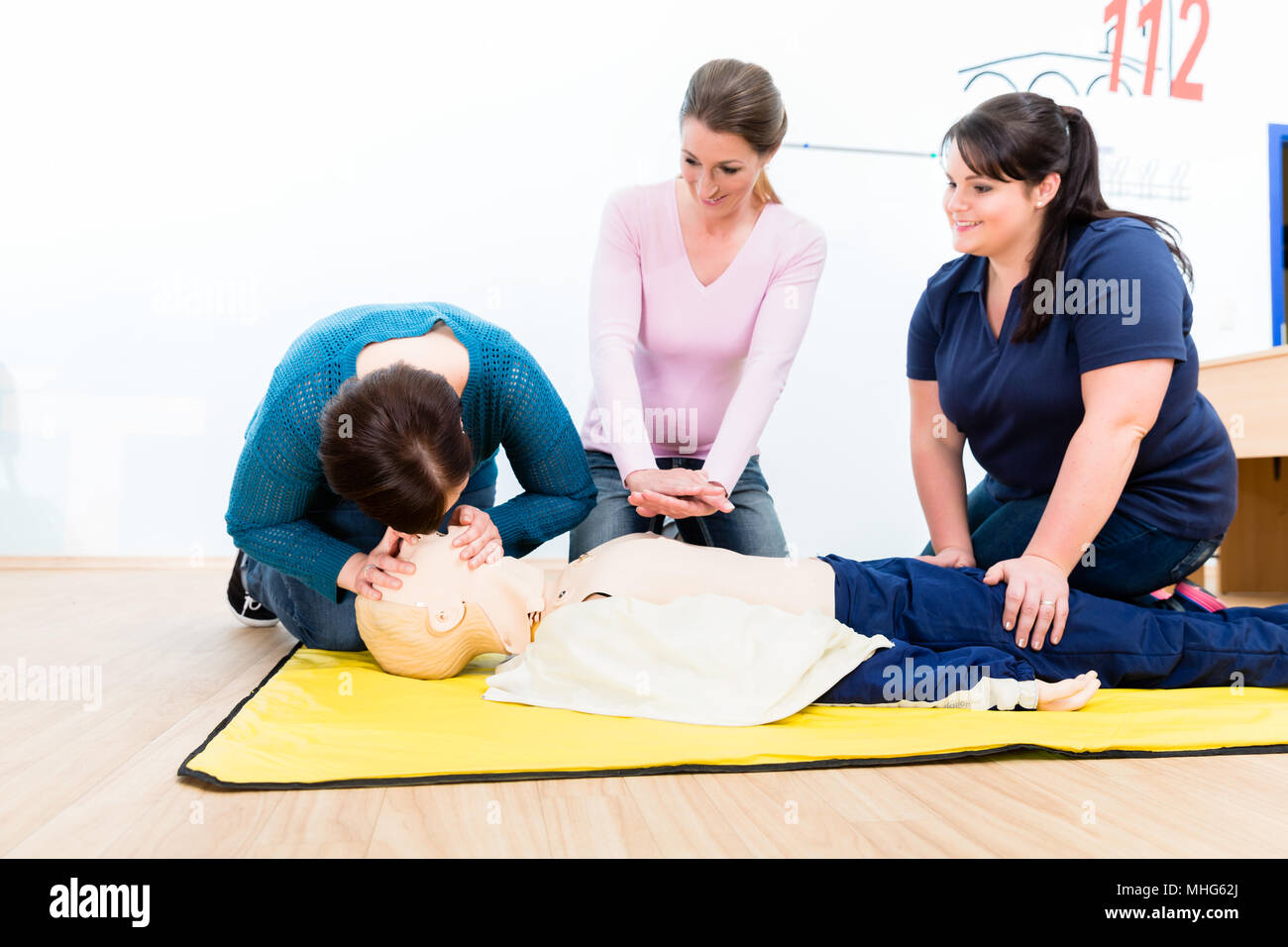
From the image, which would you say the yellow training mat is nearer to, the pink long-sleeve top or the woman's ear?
the woman's ear

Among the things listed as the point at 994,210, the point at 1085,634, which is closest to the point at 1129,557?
the point at 1085,634

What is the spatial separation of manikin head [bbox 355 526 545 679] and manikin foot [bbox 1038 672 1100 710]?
719 millimetres

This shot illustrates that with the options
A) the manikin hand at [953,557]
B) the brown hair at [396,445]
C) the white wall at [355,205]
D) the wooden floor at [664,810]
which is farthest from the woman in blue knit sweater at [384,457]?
the white wall at [355,205]

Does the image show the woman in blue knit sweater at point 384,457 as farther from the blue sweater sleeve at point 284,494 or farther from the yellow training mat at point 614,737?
the yellow training mat at point 614,737

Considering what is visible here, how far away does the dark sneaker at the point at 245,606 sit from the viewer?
2.10 m

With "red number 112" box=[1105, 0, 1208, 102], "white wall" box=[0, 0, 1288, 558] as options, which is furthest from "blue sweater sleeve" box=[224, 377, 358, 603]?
"red number 112" box=[1105, 0, 1208, 102]

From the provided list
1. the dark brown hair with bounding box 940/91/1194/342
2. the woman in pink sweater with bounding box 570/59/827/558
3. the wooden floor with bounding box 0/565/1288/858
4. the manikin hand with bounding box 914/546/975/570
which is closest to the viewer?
the wooden floor with bounding box 0/565/1288/858

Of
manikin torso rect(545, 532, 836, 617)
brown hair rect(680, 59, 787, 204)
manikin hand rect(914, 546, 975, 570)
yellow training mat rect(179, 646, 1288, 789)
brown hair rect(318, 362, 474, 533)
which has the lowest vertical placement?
yellow training mat rect(179, 646, 1288, 789)

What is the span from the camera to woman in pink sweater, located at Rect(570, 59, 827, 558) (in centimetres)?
185

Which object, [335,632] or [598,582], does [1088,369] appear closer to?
[598,582]

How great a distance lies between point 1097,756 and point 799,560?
53 cm

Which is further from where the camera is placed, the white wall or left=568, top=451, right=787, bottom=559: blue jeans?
the white wall

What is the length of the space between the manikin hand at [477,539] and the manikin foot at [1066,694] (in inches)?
31.3
